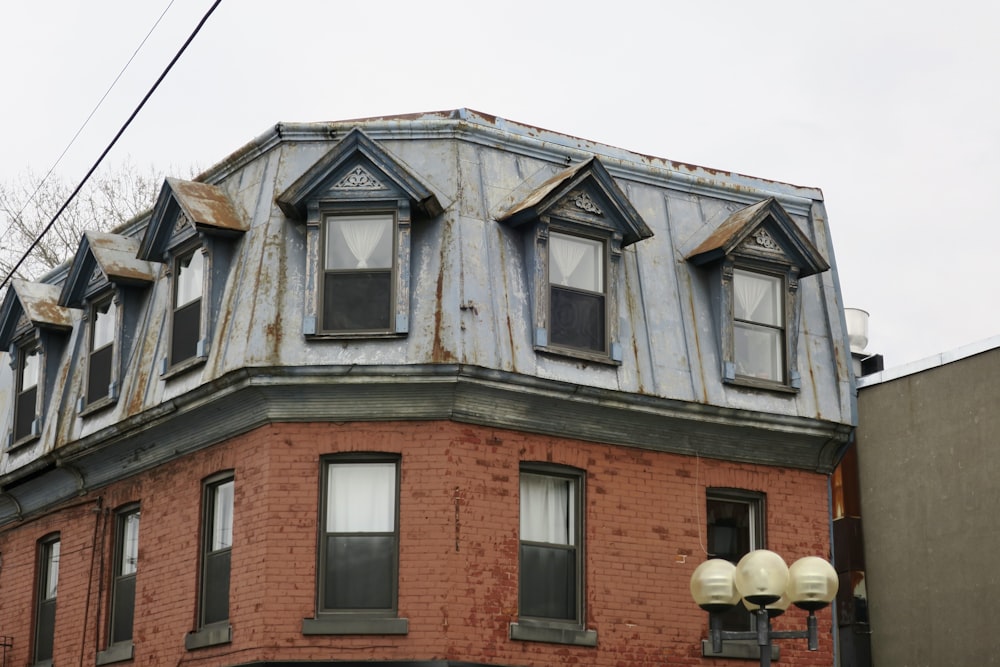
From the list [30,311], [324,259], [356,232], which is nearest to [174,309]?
[324,259]

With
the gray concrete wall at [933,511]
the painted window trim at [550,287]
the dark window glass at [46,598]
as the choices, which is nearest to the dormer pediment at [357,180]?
the painted window trim at [550,287]

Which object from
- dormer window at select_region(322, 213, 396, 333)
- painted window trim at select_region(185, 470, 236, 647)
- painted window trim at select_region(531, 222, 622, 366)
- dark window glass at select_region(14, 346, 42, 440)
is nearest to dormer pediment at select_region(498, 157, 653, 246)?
painted window trim at select_region(531, 222, 622, 366)

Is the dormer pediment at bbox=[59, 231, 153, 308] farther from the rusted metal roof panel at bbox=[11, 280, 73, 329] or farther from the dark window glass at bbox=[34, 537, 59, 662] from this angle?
the dark window glass at bbox=[34, 537, 59, 662]

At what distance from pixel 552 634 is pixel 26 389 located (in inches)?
427

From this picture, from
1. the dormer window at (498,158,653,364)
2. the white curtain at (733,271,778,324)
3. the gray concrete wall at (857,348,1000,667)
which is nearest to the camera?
the dormer window at (498,158,653,364)

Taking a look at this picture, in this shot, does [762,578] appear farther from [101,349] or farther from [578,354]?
[101,349]

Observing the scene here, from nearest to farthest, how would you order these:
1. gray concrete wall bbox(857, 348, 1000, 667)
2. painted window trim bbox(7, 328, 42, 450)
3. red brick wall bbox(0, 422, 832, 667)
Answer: red brick wall bbox(0, 422, 832, 667)
painted window trim bbox(7, 328, 42, 450)
gray concrete wall bbox(857, 348, 1000, 667)

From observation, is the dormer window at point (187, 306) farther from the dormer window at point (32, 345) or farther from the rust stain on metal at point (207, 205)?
the dormer window at point (32, 345)

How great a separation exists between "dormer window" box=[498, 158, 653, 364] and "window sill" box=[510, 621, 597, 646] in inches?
132

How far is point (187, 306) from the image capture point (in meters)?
20.7

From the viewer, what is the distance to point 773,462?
2122 cm

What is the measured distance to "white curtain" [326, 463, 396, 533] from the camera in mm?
18922

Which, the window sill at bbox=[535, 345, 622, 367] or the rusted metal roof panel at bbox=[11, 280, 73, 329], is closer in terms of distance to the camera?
the window sill at bbox=[535, 345, 622, 367]

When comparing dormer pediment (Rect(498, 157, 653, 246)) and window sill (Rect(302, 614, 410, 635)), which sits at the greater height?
dormer pediment (Rect(498, 157, 653, 246))
